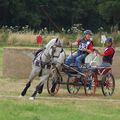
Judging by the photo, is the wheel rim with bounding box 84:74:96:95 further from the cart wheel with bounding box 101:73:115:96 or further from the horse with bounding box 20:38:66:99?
the horse with bounding box 20:38:66:99

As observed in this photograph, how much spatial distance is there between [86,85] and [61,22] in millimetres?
68237

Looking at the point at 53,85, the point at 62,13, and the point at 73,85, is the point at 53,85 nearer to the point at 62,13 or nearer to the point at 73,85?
the point at 73,85

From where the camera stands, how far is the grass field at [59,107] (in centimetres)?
1177

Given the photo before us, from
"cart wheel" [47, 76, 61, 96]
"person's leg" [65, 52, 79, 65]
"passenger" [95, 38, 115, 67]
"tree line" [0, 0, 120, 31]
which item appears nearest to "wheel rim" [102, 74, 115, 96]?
"passenger" [95, 38, 115, 67]

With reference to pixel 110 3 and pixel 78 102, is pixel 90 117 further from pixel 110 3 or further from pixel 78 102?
pixel 110 3

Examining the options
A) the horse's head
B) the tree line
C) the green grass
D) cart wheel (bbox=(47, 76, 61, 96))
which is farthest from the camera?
the tree line

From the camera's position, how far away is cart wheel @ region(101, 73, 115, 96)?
55.8 ft

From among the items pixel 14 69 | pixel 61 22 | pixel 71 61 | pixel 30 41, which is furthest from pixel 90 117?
pixel 61 22

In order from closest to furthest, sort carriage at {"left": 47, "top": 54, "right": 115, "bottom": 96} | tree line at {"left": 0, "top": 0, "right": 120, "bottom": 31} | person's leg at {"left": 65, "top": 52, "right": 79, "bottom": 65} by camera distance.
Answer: carriage at {"left": 47, "top": 54, "right": 115, "bottom": 96}
person's leg at {"left": 65, "top": 52, "right": 79, "bottom": 65}
tree line at {"left": 0, "top": 0, "right": 120, "bottom": 31}

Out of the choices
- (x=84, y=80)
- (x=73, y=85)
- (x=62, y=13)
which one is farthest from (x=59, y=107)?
(x=62, y=13)

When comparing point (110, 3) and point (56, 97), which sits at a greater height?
point (110, 3)

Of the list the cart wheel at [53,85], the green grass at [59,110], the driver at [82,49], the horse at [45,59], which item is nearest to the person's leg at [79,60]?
the driver at [82,49]

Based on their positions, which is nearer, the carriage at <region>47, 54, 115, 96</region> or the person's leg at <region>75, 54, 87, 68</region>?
the carriage at <region>47, 54, 115, 96</region>

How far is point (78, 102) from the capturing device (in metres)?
14.9
